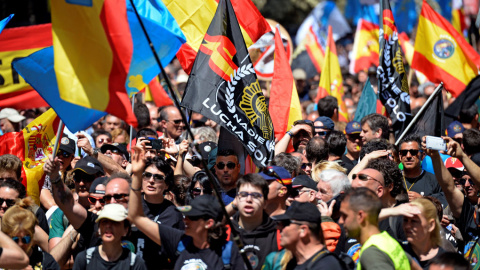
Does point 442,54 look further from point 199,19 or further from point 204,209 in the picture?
point 204,209

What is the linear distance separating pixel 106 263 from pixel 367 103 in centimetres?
718

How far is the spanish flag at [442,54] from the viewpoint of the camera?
1091cm

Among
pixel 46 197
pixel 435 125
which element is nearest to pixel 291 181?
pixel 46 197

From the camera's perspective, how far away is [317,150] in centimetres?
869

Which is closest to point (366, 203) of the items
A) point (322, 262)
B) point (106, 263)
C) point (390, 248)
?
point (390, 248)

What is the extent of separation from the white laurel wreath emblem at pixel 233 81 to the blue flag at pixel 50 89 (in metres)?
1.72

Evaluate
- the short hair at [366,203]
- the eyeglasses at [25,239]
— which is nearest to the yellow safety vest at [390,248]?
the short hair at [366,203]

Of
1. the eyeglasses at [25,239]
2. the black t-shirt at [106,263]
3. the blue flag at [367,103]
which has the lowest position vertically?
the blue flag at [367,103]

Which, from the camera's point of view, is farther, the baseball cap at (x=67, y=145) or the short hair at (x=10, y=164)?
the baseball cap at (x=67, y=145)

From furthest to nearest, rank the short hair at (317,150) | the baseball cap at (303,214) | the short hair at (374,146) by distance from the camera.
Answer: the short hair at (317,150), the short hair at (374,146), the baseball cap at (303,214)

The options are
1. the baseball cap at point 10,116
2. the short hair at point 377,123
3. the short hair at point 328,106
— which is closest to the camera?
the short hair at point 377,123

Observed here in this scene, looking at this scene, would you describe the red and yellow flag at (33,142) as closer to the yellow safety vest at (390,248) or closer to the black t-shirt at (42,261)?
the black t-shirt at (42,261)

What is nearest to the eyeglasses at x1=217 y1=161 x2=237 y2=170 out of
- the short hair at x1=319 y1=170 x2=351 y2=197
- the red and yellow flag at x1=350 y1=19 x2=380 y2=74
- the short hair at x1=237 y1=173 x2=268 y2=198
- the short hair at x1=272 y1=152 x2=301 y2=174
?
the short hair at x1=272 y1=152 x2=301 y2=174

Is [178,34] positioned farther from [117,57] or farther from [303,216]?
[303,216]
